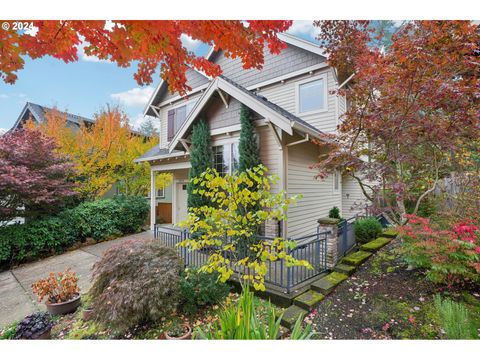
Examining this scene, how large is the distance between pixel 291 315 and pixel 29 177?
6906 millimetres

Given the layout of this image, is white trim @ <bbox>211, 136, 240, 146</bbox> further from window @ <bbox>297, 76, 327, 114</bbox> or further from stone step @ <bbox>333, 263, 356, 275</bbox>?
stone step @ <bbox>333, 263, 356, 275</bbox>

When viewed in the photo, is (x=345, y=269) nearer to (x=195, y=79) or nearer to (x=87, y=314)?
(x=87, y=314)

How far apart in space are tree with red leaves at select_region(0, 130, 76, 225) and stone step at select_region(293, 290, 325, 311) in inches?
262

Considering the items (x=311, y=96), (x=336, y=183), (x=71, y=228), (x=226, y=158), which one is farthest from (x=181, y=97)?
(x=336, y=183)

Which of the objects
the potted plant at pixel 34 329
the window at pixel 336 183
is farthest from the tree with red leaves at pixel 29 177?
the window at pixel 336 183

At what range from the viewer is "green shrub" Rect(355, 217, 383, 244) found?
17.2 ft

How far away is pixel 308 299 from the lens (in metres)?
2.95

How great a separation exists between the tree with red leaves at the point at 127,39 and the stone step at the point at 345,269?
3.72 metres

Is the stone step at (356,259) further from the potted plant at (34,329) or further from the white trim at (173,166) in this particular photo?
the white trim at (173,166)

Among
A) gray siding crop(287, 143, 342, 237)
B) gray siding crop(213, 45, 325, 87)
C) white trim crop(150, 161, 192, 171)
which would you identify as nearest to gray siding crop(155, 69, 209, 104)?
gray siding crop(213, 45, 325, 87)

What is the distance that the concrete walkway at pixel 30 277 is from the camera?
341 centimetres
